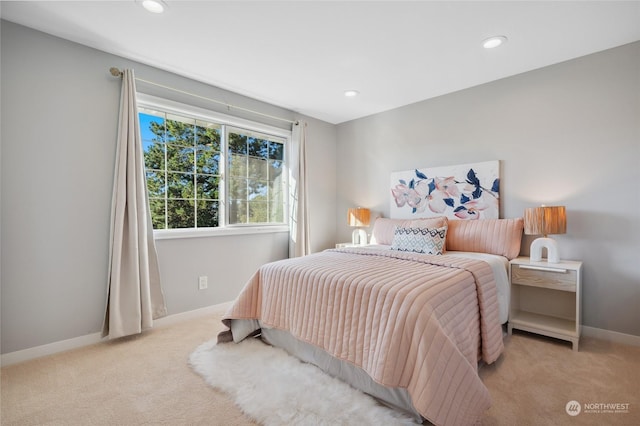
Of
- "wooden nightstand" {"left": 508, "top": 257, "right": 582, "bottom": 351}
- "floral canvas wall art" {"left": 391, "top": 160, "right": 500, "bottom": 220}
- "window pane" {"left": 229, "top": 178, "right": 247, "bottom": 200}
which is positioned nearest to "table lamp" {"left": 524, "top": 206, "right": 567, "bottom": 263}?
"wooden nightstand" {"left": 508, "top": 257, "right": 582, "bottom": 351}

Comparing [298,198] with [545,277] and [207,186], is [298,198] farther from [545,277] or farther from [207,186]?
[545,277]

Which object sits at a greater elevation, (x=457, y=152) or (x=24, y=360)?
(x=457, y=152)

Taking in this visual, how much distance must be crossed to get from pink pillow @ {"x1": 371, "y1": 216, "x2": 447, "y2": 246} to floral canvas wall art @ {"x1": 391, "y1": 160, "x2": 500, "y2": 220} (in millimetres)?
201

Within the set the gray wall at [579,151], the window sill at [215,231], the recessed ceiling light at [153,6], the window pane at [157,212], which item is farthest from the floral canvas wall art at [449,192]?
the recessed ceiling light at [153,6]

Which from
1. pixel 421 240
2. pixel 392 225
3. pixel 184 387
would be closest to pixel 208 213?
pixel 184 387

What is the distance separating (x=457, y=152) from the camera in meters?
3.33

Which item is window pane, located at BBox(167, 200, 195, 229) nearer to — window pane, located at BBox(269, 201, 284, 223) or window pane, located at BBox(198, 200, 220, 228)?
window pane, located at BBox(198, 200, 220, 228)

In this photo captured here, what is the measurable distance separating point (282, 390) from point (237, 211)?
2.18 meters

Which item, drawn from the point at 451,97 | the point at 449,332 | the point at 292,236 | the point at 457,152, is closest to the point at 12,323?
the point at 292,236

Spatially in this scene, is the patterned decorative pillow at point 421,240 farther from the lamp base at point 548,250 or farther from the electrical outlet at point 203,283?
the electrical outlet at point 203,283

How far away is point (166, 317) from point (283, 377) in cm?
157

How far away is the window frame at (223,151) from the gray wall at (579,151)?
1978 millimetres

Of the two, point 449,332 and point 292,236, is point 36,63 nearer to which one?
point 292,236

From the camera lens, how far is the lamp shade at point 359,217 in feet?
13.0
